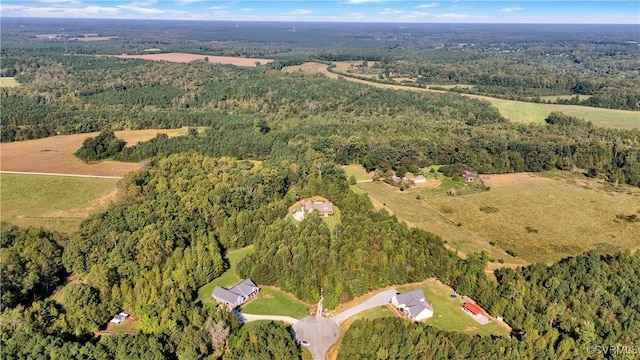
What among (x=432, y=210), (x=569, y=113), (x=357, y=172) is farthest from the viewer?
(x=569, y=113)

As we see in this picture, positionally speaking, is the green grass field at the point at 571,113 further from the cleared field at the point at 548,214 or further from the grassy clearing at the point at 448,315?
the grassy clearing at the point at 448,315

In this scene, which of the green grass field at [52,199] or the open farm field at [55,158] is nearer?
the green grass field at [52,199]

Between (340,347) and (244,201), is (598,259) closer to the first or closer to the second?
(340,347)

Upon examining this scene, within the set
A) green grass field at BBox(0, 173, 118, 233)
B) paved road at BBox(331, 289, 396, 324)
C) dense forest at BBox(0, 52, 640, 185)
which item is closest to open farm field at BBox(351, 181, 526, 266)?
dense forest at BBox(0, 52, 640, 185)

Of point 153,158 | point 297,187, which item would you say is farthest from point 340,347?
point 153,158

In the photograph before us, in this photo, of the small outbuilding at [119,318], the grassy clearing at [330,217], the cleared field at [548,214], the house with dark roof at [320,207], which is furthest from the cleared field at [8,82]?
the cleared field at [548,214]

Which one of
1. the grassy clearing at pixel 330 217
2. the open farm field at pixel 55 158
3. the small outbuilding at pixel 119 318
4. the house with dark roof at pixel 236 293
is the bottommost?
the small outbuilding at pixel 119 318

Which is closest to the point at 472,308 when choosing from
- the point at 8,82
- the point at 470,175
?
the point at 470,175

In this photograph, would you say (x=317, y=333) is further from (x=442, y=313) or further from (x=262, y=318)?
(x=442, y=313)
